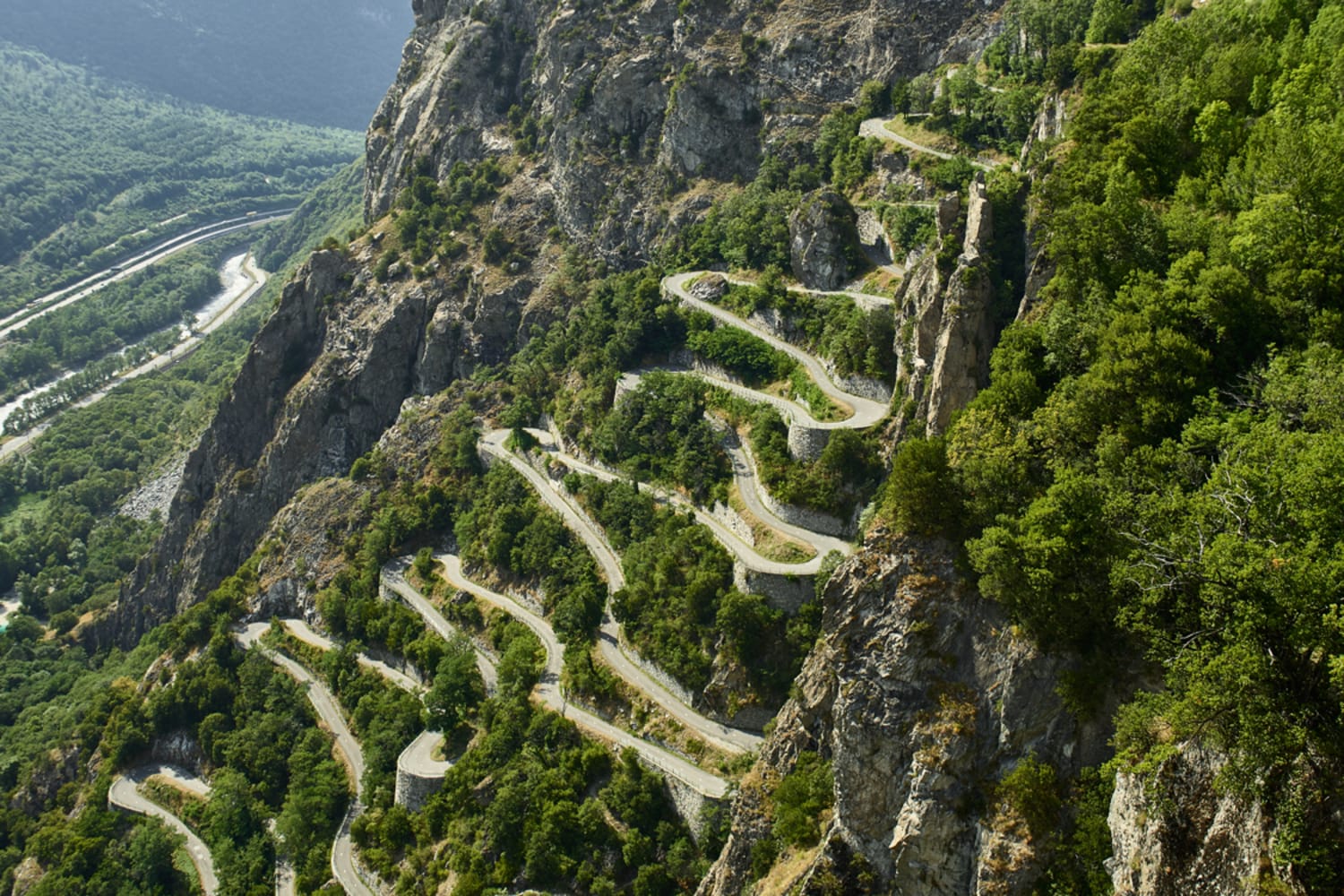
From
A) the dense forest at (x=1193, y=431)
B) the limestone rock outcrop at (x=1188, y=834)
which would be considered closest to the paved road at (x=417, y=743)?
the dense forest at (x=1193, y=431)

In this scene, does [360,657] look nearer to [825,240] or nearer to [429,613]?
[429,613]

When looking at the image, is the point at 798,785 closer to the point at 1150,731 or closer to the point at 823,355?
the point at 1150,731

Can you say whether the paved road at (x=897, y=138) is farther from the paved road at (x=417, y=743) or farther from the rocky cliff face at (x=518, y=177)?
the paved road at (x=417, y=743)

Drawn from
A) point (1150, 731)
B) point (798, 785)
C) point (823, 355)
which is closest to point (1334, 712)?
point (1150, 731)

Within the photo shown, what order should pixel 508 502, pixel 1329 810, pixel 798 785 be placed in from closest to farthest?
pixel 1329 810
pixel 798 785
pixel 508 502

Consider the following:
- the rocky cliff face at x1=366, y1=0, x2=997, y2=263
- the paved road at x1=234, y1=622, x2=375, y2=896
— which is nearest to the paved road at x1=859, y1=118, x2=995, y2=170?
the rocky cliff face at x1=366, y1=0, x2=997, y2=263

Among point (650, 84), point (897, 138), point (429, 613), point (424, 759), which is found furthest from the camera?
point (650, 84)

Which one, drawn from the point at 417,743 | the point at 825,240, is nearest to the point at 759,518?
the point at 825,240
